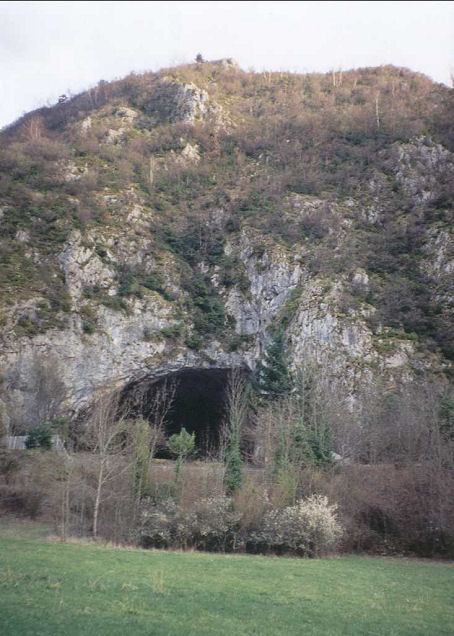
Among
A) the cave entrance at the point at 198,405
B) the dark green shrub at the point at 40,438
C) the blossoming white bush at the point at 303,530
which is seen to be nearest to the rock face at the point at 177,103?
the cave entrance at the point at 198,405

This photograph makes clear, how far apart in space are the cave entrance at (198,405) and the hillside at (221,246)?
9.36ft

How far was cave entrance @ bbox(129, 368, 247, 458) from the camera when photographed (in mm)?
45562

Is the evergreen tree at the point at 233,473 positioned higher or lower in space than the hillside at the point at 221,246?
lower

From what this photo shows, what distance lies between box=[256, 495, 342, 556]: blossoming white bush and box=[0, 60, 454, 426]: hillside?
1771 centimetres

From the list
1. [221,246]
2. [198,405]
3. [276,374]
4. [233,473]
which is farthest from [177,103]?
[233,473]

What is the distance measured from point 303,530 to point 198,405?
2900cm

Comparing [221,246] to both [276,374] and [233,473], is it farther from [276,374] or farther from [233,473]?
[233,473]

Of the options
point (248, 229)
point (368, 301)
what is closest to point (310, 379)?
point (368, 301)

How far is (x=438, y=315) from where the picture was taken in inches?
1631

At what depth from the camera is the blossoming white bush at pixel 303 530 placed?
64.4 ft

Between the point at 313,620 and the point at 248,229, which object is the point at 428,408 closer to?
the point at 313,620

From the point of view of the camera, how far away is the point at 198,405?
48.2 m

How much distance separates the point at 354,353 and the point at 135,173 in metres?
32.7

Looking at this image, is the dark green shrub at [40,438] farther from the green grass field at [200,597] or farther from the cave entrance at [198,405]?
the cave entrance at [198,405]
